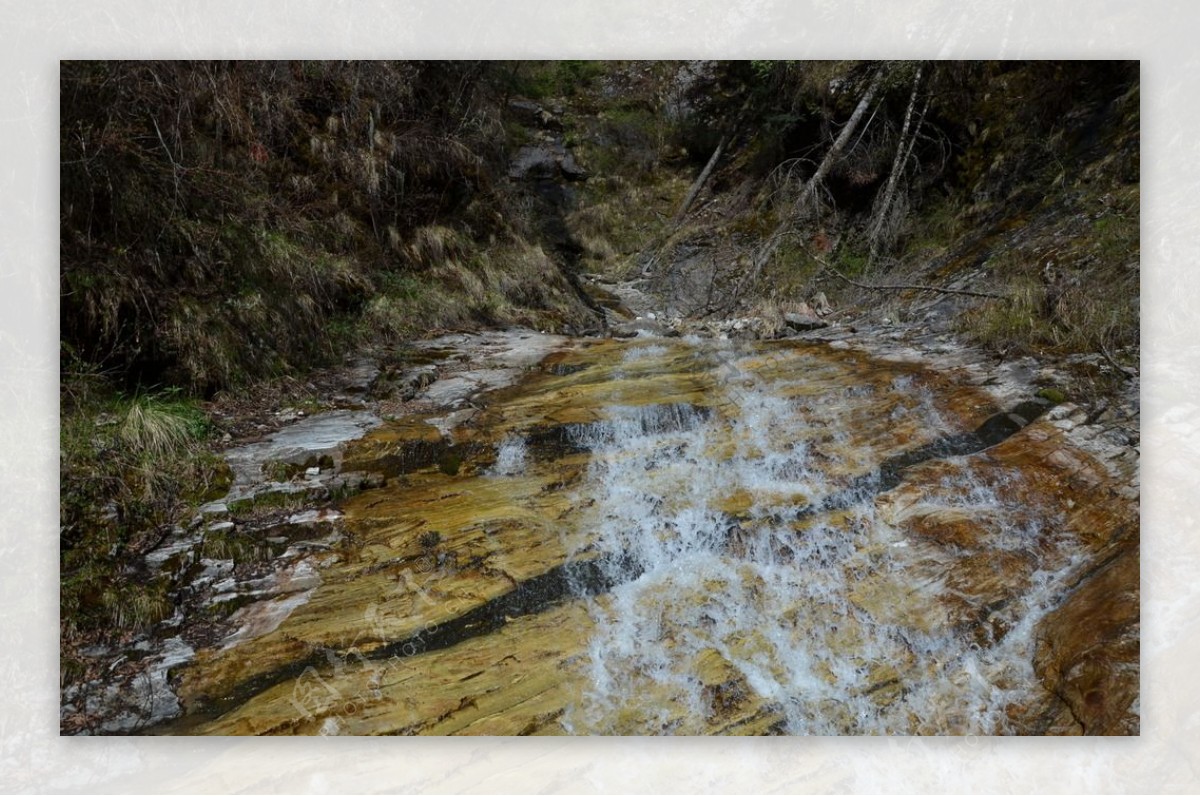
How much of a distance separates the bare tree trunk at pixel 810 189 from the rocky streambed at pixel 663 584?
1.65m

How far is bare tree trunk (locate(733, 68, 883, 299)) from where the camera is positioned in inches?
148

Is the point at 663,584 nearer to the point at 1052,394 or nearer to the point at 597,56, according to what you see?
the point at 1052,394

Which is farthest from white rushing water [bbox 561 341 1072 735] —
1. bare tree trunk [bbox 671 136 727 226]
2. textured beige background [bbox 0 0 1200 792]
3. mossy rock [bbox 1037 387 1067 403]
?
bare tree trunk [bbox 671 136 727 226]

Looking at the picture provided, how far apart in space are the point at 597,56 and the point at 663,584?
233 cm

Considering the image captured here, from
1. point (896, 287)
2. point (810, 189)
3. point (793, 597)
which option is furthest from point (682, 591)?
point (810, 189)

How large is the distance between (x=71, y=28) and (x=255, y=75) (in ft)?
2.27

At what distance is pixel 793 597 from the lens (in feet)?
8.08

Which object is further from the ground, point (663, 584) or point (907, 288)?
point (907, 288)

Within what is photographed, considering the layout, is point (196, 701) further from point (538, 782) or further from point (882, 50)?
point (882, 50)

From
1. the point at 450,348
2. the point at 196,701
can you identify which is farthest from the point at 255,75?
the point at 196,701

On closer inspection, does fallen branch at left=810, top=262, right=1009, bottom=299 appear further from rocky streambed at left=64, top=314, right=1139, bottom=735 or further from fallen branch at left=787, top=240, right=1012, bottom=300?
rocky streambed at left=64, top=314, right=1139, bottom=735

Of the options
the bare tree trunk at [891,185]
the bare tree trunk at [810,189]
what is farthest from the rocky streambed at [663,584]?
the bare tree trunk at [810,189]

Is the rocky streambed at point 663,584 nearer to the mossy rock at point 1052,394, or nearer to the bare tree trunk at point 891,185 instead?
the mossy rock at point 1052,394

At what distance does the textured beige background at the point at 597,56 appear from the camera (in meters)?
2.36
